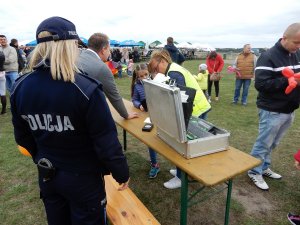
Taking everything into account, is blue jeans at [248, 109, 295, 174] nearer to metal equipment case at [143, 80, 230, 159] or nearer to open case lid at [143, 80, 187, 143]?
metal equipment case at [143, 80, 230, 159]

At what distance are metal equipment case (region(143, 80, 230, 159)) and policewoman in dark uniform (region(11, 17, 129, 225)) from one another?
1.67 ft

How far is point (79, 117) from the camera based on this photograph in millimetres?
1279

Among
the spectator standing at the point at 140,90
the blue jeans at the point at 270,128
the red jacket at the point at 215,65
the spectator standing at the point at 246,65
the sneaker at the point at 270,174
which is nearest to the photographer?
the blue jeans at the point at 270,128

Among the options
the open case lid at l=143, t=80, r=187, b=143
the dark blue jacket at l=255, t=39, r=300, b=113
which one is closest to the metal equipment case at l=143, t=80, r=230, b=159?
the open case lid at l=143, t=80, r=187, b=143

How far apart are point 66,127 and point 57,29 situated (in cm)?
50

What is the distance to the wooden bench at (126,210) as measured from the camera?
78.4 inches

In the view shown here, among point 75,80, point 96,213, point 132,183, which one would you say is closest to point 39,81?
point 75,80

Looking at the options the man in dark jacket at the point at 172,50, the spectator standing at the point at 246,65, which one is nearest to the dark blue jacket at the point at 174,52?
the man in dark jacket at the point at 172,50

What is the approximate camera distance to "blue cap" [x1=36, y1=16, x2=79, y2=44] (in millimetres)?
1232

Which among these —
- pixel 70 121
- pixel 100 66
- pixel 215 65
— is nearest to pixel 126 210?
pixel 70 121

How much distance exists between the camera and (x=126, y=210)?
2117 millimetres

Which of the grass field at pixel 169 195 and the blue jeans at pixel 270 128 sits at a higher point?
the blue jeans at pixel 270 128

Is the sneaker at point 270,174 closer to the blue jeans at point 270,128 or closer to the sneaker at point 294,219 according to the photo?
the blue jeans at point 270,128

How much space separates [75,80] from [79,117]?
0.19 metres
